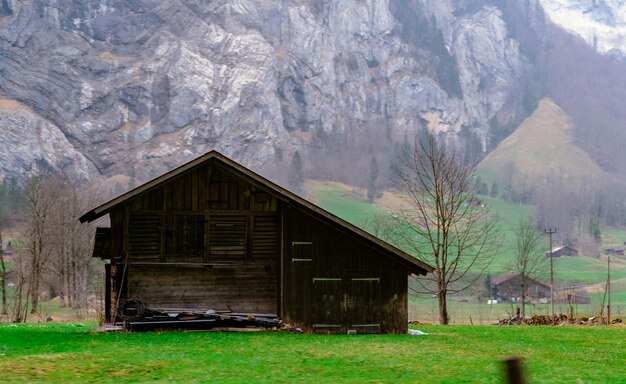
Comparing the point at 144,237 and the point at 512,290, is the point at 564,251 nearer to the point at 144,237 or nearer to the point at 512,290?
the point at 512,290

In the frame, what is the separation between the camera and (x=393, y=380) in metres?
19.0

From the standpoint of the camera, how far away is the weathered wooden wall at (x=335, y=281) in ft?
121

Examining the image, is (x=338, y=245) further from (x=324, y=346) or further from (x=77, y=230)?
(x=77, y=230)

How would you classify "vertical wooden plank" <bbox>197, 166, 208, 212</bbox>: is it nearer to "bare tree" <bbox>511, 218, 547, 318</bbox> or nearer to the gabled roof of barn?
the gabled roof of barn

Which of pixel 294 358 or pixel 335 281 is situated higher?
pixel 335 281

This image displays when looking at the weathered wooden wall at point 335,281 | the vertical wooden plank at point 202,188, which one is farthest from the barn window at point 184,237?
the weathered wooden wall at point 335,281

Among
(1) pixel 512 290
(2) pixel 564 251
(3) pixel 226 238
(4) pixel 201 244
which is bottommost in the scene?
(1) pixel 512 290

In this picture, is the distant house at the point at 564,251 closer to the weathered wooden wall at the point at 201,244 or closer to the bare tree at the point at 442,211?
the bare tree at the point at 442,211

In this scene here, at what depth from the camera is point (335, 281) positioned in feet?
122

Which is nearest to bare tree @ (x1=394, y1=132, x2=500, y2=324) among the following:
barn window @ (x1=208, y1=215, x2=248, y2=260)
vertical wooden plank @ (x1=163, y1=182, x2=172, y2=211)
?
barn window @ (x1=208, y1=215, x2=248, y2=260)

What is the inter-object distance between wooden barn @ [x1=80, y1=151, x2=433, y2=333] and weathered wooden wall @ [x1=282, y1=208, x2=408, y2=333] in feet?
0.14

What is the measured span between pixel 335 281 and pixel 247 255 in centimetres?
400

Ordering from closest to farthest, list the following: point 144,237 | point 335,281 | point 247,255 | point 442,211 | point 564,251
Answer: point 144,237 → point 247,255 → point 335,281 → point 442,211 → point 564,251

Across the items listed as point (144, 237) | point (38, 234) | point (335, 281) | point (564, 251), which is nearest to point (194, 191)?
Result: point (144, 237)
